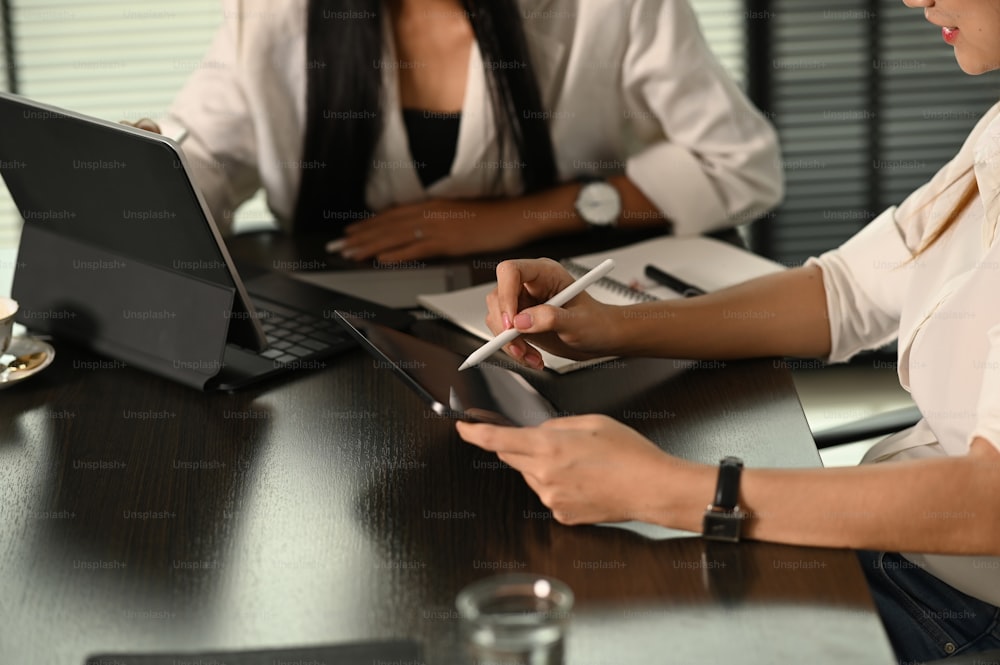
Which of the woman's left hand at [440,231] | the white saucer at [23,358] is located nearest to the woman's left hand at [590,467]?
the white saucer at [23,358]

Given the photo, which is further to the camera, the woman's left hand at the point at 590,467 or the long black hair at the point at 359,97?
the long black hair at the point at 359,97

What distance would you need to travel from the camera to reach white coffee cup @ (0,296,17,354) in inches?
58.4

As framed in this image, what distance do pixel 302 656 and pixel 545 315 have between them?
1.96 feet

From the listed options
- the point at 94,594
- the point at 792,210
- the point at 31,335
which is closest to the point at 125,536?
the point at 94,594

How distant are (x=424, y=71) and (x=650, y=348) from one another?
0.89m

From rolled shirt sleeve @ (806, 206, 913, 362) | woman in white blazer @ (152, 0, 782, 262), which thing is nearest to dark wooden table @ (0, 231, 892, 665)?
rolled shirt sleeve @ (806, 206, 913, 362)

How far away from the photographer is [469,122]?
2123 millimetres

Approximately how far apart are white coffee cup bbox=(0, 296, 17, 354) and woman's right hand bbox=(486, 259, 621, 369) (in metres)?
0.62

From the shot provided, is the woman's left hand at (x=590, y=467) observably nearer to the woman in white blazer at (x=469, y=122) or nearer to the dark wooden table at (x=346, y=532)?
the dark wooden table at (x=346, y=532)

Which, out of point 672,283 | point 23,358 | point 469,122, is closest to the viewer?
point 23,358

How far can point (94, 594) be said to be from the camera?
1.08 m

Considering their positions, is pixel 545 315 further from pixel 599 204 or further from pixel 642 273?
pixel 599 204

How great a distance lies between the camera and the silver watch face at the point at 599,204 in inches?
79.1

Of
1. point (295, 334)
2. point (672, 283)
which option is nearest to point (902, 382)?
point (672, 283)
